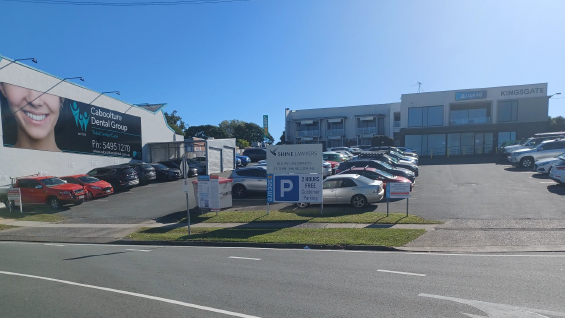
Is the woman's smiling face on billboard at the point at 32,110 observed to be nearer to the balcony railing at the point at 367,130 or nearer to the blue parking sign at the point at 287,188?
the blue parking sign at the point at 287,188

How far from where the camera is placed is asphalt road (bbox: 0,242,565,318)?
5.54m

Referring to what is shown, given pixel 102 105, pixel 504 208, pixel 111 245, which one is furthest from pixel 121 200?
pixel 504 208

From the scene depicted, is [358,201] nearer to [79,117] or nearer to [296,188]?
[296,188]

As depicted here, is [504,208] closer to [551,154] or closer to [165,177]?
[551,154]

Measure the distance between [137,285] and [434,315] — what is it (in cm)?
530

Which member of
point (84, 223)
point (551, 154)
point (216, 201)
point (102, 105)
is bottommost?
point (84, 223)

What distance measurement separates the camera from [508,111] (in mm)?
43156

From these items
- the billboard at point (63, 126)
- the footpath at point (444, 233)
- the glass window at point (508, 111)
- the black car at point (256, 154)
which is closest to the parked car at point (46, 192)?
the footpath at point (444, 233)

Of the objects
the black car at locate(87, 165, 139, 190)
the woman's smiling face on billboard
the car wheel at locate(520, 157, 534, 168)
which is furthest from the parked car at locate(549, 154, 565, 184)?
the woman's smiling face on billboard

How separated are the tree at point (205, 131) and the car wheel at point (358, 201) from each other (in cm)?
7807

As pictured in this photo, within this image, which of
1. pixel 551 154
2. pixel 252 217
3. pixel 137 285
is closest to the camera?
pixel 137 285

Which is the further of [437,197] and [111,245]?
[437,197]

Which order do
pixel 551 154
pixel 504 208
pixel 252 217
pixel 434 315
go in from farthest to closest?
pixel 551 154 → pixel 252 217 → pixel 504 208 → pixel 434 315

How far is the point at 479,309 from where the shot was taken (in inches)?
209
